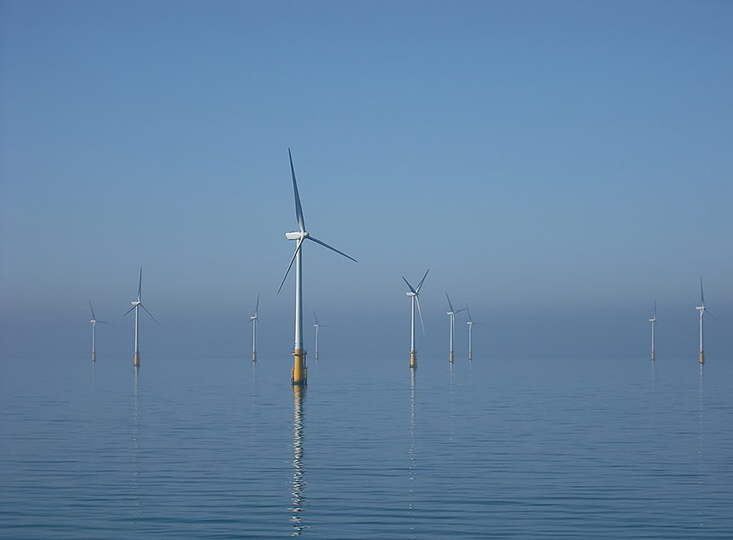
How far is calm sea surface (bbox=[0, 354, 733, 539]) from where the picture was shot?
2542 cm

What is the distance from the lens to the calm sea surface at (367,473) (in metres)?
25.4

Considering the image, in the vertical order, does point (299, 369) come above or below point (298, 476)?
below

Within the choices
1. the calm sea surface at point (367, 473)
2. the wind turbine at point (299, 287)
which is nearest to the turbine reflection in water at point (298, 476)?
the calm sea surface at point (367, 473)

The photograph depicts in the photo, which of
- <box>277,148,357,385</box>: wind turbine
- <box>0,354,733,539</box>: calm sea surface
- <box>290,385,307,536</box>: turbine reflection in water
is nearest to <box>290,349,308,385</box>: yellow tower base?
<box>277,148,357,385</box>: wind turbine

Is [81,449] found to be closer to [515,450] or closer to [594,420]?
[515,450]

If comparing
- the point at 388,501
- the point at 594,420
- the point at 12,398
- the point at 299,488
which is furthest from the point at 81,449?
the point at 12,398

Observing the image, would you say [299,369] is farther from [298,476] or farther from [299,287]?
[298,476]

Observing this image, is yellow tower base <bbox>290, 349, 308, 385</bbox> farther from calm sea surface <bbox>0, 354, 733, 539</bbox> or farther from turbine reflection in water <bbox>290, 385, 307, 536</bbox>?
turbine reflection in water <bbox>290, 385, 307, 536</bbox>

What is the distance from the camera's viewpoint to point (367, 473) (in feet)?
116

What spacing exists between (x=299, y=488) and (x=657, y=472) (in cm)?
1243

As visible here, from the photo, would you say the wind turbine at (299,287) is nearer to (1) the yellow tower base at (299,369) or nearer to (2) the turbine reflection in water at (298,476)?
(1) the yellow tower base at (299,369)

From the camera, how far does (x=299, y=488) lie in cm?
3155

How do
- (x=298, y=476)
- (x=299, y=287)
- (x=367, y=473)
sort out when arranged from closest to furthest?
1. (x=298, y=476)
2. (x=367, y=473)
3. (x=299, y=287)

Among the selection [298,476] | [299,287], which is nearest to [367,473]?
[298,476]
